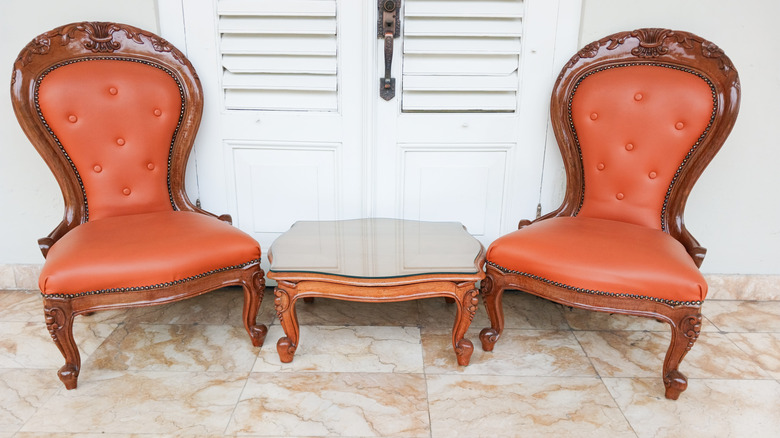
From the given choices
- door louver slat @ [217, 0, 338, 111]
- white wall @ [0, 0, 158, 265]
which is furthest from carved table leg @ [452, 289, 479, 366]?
white wall @ [0, 0, 158, 265]

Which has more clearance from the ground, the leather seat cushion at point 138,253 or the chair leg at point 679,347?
the leather seat cushion at point 138,253

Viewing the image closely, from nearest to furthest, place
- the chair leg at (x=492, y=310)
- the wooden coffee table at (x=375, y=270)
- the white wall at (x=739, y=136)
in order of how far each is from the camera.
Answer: the wooden coffee table at (x=375, y=270)
the chair leg at (x=492, y=310)
the white wall at (x=739, y=136)

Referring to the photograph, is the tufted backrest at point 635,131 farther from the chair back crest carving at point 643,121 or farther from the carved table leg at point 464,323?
the carved table leg at point 464,323

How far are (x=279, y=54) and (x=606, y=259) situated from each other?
56.3 inches

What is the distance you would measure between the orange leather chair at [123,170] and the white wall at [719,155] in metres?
0.23

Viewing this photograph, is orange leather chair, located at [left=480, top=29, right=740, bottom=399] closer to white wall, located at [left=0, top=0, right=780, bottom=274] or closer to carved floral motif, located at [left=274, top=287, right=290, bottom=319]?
white wall, located at [left=0, top=0, right=780, bottom=274]

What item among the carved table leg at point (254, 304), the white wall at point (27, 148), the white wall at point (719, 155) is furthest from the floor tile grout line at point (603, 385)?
the white wall at point (27, 148)

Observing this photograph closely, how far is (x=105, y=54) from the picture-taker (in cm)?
190

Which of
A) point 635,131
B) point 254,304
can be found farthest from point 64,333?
point 635,131

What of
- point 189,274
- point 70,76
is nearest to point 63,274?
point 189,274

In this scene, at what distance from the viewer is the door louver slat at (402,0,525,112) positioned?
78.0 inches

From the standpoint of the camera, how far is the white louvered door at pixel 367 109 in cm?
200

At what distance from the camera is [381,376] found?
1.69 metres

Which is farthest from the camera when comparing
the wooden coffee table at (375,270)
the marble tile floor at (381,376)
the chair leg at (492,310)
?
the chair leg at (492,310)
